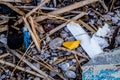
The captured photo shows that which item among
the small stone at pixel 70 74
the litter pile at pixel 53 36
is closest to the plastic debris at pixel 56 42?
the litter pile at pixel 53 36

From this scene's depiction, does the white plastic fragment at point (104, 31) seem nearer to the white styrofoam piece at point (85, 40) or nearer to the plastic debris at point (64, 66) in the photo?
the white styrofoam piece at point (85, 40)

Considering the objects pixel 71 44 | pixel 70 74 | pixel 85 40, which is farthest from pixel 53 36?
pixel 70 74

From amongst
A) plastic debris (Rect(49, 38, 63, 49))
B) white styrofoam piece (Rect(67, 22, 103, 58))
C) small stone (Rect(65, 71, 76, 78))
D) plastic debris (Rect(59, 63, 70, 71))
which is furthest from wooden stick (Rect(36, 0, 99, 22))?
small stone (Rect(65, 71, 76, 78))

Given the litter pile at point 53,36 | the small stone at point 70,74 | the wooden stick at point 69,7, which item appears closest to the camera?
the small stone at point 70,74

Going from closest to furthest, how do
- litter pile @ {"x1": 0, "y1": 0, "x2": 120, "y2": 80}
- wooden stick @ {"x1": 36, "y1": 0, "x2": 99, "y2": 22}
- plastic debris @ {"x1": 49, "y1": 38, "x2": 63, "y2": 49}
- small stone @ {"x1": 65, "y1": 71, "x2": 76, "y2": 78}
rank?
1. small stone @ {"x1": 65, "y1": 71, "x2": 76, "y2": 78}
2. litter pile @ {"x1": 0, "y1": 0, "x2": 120, "y2": 80}
3. plastic debris @ {"x1": 49, "y1": 38, "x2": 63, "y2": 49}
4. wooden stick @ {"x1": 36, "y1": 0, "x2": 99, "y2": 22}

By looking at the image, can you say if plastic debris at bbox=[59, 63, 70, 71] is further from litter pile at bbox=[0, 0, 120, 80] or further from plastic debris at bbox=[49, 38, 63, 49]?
plastic debris at bbox=[49, 38, 63, 49]

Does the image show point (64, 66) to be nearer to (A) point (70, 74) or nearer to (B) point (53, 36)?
(A) point (70, 74)

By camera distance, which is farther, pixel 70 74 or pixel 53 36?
pixel 53 36

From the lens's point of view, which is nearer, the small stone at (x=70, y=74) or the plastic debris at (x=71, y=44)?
the small stone at (x=70, y=74)
